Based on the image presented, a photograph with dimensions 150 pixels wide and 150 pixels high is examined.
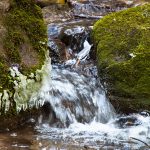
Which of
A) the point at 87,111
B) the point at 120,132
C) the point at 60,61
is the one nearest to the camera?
the point at 120,132

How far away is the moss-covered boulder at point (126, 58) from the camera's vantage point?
637 centimetres

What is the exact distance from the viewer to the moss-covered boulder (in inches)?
251

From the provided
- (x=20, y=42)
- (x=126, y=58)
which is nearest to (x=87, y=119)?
(x=126, y=58)

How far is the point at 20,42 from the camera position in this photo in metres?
5.66

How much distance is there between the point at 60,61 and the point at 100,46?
42.3 inches

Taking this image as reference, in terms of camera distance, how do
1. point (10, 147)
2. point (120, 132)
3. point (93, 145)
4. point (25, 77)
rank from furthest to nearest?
point (120, 132) < point (25, 77) < point (93, 145) < point (10, 147)

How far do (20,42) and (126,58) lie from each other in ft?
6.44

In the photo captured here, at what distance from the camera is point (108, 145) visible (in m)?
5.06

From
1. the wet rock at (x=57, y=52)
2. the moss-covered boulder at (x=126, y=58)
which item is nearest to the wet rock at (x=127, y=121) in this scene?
the moss-covered boulder at (x=126, y=58)

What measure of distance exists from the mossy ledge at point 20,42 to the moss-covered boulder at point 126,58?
4.53ft

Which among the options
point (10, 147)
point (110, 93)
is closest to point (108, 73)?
point (110, 93)

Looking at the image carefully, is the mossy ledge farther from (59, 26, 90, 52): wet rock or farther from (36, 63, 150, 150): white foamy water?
(59, 26, 90, 52): wet rock

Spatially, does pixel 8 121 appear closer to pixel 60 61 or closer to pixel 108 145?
pixel 108 145

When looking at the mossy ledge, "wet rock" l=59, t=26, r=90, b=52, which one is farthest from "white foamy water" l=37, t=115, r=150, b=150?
"wet rock" l=59, t=26, r=90, b=52
